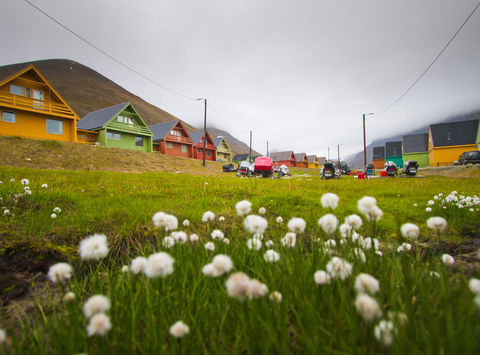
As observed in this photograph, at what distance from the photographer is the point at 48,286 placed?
6.20 feet

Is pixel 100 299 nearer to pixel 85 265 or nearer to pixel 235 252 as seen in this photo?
pixel 235 252

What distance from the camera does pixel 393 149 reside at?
58.3 meters

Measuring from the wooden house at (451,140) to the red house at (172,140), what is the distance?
166 feet

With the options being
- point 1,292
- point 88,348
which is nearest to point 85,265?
point 1,292

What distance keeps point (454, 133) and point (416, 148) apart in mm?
9062

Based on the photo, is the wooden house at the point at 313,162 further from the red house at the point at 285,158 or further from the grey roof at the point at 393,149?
the grey roof at the point at 393,149

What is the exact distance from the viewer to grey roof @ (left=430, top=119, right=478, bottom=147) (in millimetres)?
41312

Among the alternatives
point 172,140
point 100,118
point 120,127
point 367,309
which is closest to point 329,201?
point 367,309

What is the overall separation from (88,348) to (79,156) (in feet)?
70.1

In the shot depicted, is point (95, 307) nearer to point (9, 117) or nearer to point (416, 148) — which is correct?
point (9, 117)

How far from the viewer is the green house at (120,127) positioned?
32094 mm

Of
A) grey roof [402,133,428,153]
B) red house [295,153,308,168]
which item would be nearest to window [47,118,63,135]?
grey roof [402,133,428,153]

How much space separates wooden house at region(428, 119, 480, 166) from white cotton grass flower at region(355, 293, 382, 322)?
57.0 metres

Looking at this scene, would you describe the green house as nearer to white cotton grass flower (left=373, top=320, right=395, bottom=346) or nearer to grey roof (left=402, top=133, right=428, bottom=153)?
white cotton grass flower (left=373, top=320, right=395, bottom=346)
